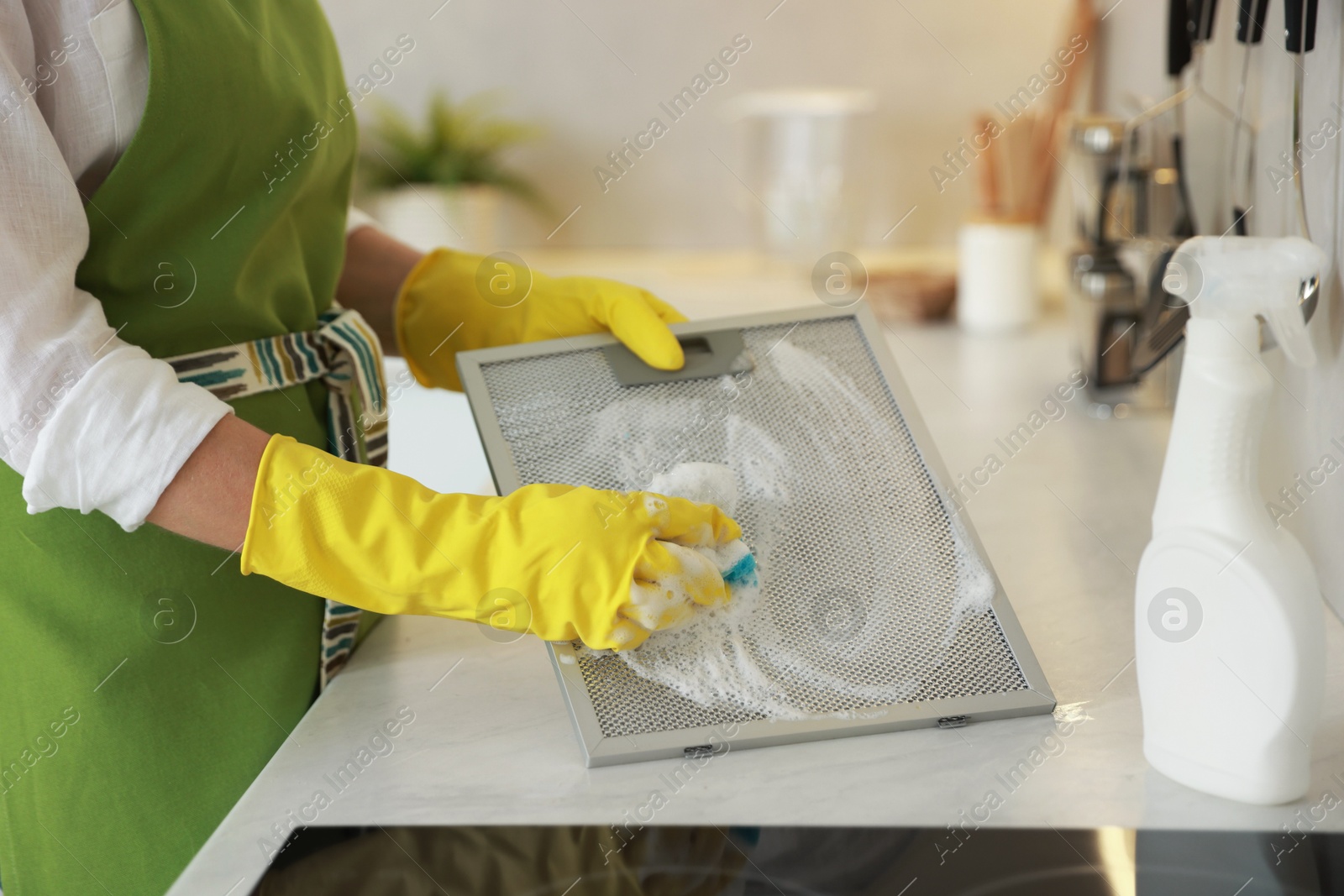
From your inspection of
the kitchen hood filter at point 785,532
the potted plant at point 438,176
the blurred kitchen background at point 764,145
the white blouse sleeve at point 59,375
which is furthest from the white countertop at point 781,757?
the potted plant at point 438,176

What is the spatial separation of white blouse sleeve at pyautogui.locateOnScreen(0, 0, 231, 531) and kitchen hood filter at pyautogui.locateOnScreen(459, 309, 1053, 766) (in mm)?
216

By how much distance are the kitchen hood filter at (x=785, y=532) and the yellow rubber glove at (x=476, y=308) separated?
0.47ft

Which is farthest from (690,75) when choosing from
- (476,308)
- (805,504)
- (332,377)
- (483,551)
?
(483,551)

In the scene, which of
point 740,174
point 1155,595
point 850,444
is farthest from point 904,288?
point 1155,595

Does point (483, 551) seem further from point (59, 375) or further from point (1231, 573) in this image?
point (1231, 573)

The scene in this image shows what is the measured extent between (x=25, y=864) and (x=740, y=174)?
1.97m

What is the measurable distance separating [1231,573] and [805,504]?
0.28 metres

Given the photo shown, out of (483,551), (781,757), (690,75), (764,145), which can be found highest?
(483,551)

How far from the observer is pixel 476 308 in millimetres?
1038

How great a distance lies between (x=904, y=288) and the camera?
6.57ft

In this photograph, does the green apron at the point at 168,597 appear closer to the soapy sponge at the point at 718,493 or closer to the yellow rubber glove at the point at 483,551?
the yellow rubber glove at the point at 483,551

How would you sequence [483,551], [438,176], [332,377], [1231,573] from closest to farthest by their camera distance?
[1231,573] → [483,551] → [332,377] → [438,176]

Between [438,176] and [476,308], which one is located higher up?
[476,308]

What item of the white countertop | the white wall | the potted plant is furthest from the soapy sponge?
the white wall
